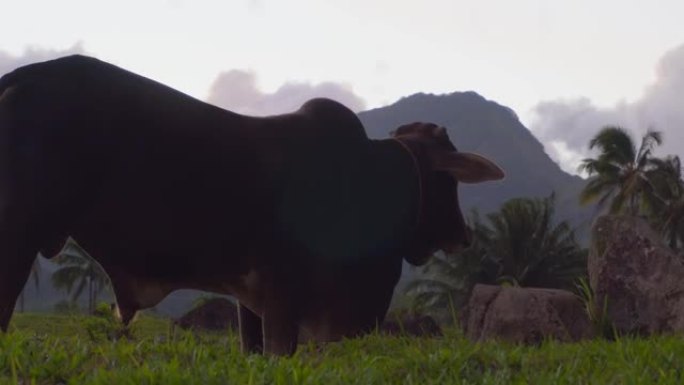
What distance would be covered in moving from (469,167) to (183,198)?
7.56ft

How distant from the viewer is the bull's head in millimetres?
6883

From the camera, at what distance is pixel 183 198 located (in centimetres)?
548

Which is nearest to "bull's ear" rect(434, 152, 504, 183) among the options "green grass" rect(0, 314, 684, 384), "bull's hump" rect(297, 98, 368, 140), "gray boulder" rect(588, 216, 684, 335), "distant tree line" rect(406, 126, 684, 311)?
"bull's hump" rect(297, 98, 368, 140)

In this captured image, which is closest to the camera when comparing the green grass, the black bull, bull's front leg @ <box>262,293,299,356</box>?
the green grass

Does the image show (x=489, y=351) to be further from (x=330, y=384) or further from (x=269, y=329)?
(x=330, y=384)

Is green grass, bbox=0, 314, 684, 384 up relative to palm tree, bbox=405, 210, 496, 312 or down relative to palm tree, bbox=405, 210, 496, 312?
down

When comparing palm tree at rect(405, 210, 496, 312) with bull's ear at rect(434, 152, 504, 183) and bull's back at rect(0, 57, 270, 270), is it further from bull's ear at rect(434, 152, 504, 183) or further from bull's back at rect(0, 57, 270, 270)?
bull's back at rect(0, 57, 270, 270)

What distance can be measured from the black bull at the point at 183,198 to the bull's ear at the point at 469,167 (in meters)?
0.87

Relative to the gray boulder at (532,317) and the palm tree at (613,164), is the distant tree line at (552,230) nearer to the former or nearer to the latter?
the palm tree at (613,164)

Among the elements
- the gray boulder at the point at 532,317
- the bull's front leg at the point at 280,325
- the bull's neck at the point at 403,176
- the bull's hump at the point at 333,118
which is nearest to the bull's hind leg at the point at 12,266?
the bull's front leg at the point at 280,325

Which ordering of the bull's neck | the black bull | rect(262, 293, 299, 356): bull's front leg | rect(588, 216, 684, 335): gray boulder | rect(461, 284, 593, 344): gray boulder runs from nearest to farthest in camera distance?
the black bull
rect(262, 293, 299, 356): bull's front leg
the bull's neck
rect(461, 284, 593, 344): gray boulder
rect(588, 216, 684, 335): gray boulder

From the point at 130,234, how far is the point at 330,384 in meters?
1.76

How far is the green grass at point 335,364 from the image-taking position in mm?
4246

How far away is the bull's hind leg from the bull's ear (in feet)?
9.99
